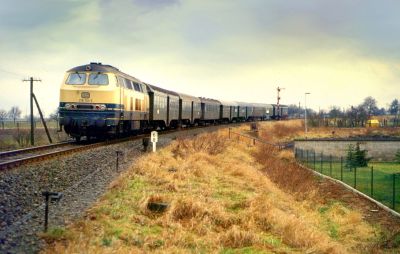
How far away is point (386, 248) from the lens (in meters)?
14.9

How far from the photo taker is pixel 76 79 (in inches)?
811

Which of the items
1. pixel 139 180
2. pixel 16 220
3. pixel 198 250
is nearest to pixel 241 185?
pixel 139 180

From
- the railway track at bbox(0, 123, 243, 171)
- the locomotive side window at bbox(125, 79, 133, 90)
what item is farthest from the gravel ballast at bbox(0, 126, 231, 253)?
the locomotive side window at bbox(125, 79, 133, 90)

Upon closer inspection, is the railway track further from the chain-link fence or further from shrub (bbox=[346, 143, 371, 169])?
shrub (bbox=[346, 143, 371, 169])

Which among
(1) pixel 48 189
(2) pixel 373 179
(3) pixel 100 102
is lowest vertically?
(2) pixel 373 179

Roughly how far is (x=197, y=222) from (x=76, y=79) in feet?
41.7

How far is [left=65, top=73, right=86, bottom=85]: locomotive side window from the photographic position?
2050 centimetres

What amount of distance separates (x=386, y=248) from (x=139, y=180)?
8.68 m

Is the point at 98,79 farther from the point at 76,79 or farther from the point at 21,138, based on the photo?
the point at 21,138

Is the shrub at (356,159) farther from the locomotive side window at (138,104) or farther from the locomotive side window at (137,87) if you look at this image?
the locomotive side window at (137,87)

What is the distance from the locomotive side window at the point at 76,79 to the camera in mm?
20500

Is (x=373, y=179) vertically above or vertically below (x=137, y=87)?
below

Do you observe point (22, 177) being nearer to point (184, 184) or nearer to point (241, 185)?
point (184, 184)

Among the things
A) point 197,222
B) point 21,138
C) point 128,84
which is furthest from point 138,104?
point 21,138
